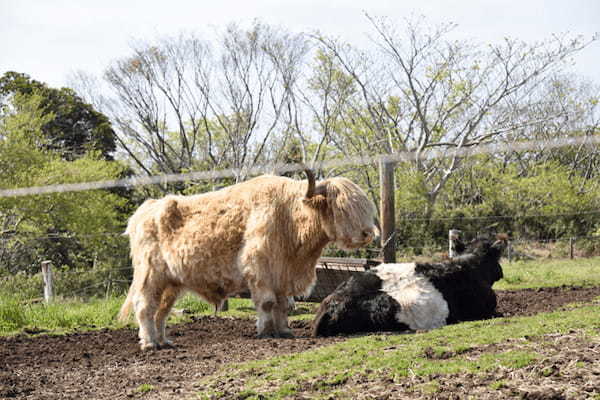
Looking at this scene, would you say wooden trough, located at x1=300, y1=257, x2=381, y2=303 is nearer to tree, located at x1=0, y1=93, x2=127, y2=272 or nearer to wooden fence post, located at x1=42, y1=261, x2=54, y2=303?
wooden fence post, located at x1=42, y1=261, x2=54, y2=303

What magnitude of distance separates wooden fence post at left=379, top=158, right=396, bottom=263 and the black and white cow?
196cm

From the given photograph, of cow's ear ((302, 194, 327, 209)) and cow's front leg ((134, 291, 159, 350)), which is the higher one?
cow's ear ((302, 194, 327, 209))

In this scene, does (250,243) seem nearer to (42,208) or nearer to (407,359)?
(407,359)

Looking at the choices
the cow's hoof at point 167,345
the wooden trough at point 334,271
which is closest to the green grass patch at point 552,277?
the wooden trough at point 334,271

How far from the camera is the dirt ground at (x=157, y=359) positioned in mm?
4578

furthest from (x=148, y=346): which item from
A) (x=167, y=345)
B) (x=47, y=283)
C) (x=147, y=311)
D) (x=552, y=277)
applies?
(x=552, y=277)

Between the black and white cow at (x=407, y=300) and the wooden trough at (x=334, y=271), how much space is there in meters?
2.62

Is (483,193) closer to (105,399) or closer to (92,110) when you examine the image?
(92,110)

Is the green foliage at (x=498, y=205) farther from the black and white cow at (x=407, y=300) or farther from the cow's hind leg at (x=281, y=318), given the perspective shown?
the cow's hind leg at (x=281, y=318)

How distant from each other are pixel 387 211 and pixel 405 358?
5262mm

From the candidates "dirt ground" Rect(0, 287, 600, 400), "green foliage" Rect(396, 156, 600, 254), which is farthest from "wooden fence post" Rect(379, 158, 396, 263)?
"green foliage" Rect(396, 156, 600, 254)

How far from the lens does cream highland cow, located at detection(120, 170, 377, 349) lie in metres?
7.46

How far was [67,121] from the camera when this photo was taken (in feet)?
79.6

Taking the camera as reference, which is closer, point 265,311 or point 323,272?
point 265,311
